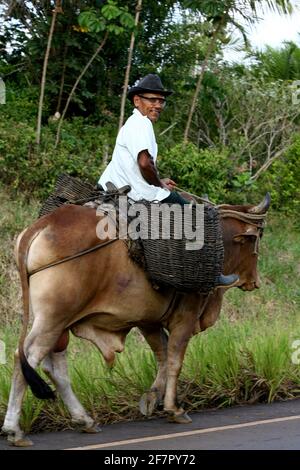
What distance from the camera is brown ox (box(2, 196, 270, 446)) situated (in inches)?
300

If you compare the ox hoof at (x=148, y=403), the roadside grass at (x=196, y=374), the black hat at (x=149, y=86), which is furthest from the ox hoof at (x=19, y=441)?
the black hat at (x=149, y=86)

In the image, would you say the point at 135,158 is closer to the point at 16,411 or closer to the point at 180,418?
the point at 180,418

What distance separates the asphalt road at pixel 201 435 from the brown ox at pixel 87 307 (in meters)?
0.18

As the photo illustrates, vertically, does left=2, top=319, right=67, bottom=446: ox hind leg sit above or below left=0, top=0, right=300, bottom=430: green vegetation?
below

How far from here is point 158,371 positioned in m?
8.80

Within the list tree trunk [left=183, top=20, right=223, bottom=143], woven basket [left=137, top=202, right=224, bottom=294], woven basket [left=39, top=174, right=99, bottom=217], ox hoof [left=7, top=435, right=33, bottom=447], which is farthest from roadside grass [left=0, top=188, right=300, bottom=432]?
tree trunk [left=183, top=20, right=223, bottom=143]

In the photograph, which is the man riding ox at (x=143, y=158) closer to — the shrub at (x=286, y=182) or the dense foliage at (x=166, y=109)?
the dense foliage at (x=166, y=109)

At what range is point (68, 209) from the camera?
8023mm

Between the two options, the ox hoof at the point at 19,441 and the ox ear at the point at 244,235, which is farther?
the ox ear at the point at 244,235

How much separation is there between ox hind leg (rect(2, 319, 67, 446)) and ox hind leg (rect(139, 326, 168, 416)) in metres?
1.16

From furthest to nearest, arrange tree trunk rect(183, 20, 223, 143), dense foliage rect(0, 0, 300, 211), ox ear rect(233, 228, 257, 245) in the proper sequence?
tree trunk rect(183, 20, 223, 143) < dense foliage rect(0, 0, 300, 211) < ox ear rect(233, 228, 257, 245)

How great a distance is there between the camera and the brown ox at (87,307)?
7.61 m

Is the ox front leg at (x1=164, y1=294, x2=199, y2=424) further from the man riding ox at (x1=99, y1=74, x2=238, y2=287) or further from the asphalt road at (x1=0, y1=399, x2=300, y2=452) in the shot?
the man riding ox at (x1=99, y1=74, x2=238, y2=287)

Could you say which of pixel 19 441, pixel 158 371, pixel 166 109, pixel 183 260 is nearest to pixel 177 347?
pixel 158 371
